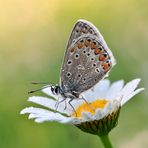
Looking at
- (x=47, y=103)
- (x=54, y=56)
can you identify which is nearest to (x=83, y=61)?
(x=47, y=103)

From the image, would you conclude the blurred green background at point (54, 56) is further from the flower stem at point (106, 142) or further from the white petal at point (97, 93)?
the flower stem at point (106, 142)

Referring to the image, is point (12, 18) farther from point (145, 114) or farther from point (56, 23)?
point (145, 114)

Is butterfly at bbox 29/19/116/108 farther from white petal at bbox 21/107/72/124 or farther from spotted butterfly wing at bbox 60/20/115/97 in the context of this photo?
white petal at bbox 21/107/72/124

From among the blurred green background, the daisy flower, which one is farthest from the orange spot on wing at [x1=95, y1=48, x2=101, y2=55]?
the blurred green background

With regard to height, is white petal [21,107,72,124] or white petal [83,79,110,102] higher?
white petal [83,79,110,102]

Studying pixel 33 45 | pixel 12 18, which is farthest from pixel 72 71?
pixel 12 18

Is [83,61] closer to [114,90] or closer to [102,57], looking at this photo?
[102,57]
